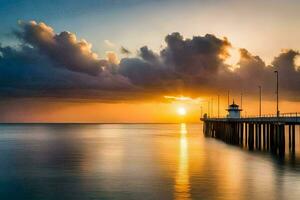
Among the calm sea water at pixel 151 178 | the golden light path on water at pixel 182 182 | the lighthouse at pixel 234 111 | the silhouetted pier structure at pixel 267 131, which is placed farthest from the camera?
the lighthouse at pixel 234 111

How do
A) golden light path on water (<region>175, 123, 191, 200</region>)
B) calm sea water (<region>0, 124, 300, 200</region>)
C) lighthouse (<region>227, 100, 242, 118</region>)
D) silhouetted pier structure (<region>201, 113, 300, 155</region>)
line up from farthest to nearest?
lighthouse (<region>227, 100, 242, 118</region>), silhouetted pier structure (<region>201, 113, 300, 155</region>), calm sea water (<region>0, 124, 300, 200</region>), golden light path on water (<region>175, 123, 191, 200</region>)

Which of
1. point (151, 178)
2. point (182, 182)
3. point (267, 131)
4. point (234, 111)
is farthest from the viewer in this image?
point (234, 111)

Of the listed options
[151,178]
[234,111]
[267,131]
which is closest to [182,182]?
[151,178]

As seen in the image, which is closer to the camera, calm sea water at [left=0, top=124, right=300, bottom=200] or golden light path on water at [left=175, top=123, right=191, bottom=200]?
golden light path on water at [left=175, top=123, right=191, bottom=200]

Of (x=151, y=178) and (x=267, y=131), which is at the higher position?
(x=267, y=131)

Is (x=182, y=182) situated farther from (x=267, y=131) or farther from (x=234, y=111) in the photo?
(x=234, y=111)

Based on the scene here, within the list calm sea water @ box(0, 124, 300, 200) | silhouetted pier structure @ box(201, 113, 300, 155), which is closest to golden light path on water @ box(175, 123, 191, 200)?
calm sea water @ box(0, 124, 300, 200)

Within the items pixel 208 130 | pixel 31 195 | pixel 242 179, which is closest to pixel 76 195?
pixel 31 195

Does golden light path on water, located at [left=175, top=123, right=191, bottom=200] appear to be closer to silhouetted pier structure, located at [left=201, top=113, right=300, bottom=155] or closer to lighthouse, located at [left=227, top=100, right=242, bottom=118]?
silhouetted pier structure, located at [left=201, top=113, right=300, bottom=155]

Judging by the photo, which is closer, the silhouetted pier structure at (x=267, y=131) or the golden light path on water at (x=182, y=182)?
the golden light path on water at (x=182, y=182)

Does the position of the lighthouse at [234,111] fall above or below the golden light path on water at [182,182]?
above

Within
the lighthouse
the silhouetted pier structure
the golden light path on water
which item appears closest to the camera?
the golden light path on water

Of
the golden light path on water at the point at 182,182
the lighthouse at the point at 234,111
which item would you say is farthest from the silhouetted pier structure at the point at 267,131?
the golden light path on water at the point at 182,182

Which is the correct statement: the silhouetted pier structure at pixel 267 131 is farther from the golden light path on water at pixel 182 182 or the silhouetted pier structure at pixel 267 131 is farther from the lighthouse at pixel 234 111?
the golden light path on water at pixel 182 182
